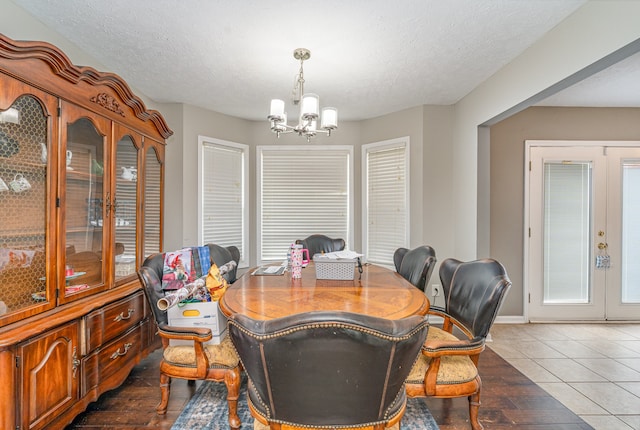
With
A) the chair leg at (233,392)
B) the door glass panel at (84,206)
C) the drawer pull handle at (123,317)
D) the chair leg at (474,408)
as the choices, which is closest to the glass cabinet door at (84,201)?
the door glass panel at (84,206)

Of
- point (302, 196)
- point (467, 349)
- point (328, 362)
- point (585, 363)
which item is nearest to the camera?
point (328, 362)

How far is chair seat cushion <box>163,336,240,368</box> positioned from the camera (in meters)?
1.89

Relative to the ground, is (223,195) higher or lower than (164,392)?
higher

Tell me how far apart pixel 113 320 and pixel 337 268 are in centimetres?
156

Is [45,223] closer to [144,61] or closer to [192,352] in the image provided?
[192,352]

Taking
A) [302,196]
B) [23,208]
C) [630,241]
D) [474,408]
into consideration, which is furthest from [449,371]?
[630,241]

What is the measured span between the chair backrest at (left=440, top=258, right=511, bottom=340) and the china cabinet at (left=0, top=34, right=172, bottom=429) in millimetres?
2237

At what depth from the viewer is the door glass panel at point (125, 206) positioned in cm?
235

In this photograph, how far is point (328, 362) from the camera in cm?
100

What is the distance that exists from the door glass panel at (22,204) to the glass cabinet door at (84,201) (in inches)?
4.5

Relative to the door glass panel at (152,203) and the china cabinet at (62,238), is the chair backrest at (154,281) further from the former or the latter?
the door glass panel at (152,203)

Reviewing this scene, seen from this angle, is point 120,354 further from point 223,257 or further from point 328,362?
point 328,362

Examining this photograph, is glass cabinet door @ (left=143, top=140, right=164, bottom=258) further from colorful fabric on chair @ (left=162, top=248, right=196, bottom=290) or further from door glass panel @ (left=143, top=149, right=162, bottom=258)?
colorful fabric on chair @ (left=162, top=248, right=196, bottom=290)

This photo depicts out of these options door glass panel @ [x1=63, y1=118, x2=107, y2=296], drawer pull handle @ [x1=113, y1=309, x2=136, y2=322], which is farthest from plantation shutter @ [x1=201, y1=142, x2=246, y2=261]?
door glass panel @ [x1=63, y1=118, x2=107, y2=296]
